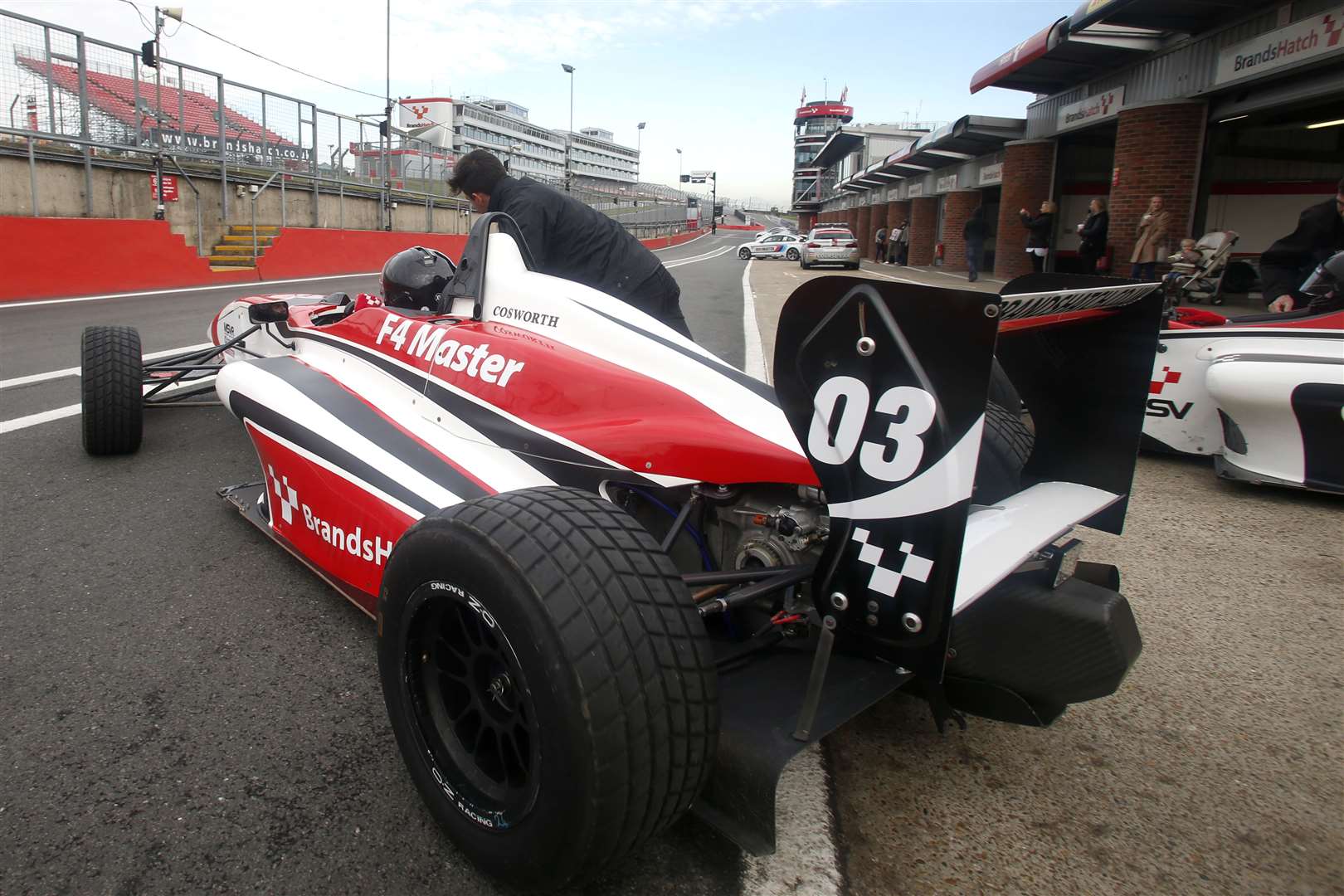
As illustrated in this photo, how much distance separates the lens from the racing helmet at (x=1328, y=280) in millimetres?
4312

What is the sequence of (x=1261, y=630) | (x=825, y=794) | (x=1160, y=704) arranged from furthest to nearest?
1. (x=1261, y=630)
2. (x=1160, y=704)
3. (x=825, y=794)

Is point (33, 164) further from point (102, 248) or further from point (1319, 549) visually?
point (1319, 549)

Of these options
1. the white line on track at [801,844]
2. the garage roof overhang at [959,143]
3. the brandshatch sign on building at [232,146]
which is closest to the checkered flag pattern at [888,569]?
the white line on track at [801,844]

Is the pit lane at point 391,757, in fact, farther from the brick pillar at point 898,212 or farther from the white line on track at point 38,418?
the brick pillar at point 898,212

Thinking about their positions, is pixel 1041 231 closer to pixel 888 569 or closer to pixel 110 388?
pixel 110 388

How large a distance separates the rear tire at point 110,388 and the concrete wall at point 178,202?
10.7 meters

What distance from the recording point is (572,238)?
4023 mm

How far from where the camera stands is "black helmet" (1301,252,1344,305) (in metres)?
4.31

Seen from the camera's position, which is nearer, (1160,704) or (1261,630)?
(1160,704)

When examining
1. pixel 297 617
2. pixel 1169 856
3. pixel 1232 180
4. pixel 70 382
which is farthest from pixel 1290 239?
pixel 1232 180

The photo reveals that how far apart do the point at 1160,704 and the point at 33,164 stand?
15097 mm

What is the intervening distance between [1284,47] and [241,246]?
1644cm

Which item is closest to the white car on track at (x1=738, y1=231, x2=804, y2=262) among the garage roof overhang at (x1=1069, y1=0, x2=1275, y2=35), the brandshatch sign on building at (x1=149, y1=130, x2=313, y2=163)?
the brandshatch sign on building at (x1=149, y1=130, x2=313, y2=163)

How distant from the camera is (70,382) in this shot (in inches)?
229
